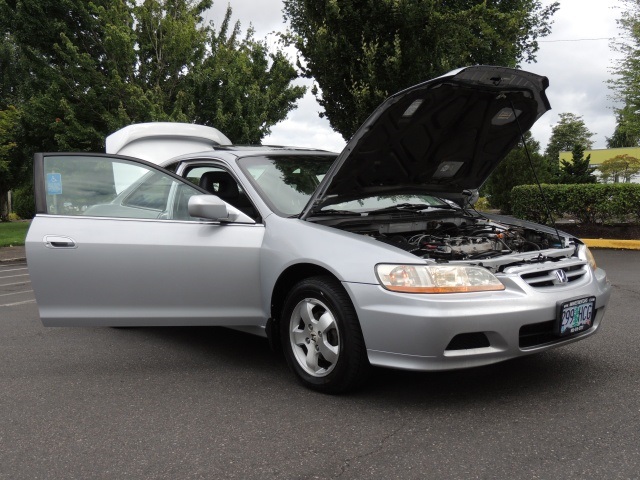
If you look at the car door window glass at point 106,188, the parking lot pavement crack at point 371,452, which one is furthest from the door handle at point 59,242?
the parking lot pavement crack at point 371,452

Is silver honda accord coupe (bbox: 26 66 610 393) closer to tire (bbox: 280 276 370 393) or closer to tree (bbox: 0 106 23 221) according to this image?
tire (bbox: 280 276 370 393)

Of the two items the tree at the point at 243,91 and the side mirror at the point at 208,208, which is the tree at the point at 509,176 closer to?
the tree at the point at 243,91

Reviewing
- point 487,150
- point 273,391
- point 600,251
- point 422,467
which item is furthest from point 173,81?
point 422,467

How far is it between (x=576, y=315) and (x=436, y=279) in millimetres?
960

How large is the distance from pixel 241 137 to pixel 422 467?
14.3 m

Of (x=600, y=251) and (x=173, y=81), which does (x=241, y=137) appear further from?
(x=600, y=251)

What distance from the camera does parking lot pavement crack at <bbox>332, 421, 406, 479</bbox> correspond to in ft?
8.87

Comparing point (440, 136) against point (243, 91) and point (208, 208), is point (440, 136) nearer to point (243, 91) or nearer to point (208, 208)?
point (208, 208)

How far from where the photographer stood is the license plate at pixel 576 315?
3.46m

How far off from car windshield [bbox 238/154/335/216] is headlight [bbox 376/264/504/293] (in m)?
1.03

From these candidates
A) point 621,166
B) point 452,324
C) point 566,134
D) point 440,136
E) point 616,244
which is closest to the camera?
point 452,324

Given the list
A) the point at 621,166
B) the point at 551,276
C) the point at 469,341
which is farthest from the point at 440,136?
the point at 621,166

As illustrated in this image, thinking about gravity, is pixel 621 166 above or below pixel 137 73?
below

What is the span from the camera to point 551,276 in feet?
11.7
